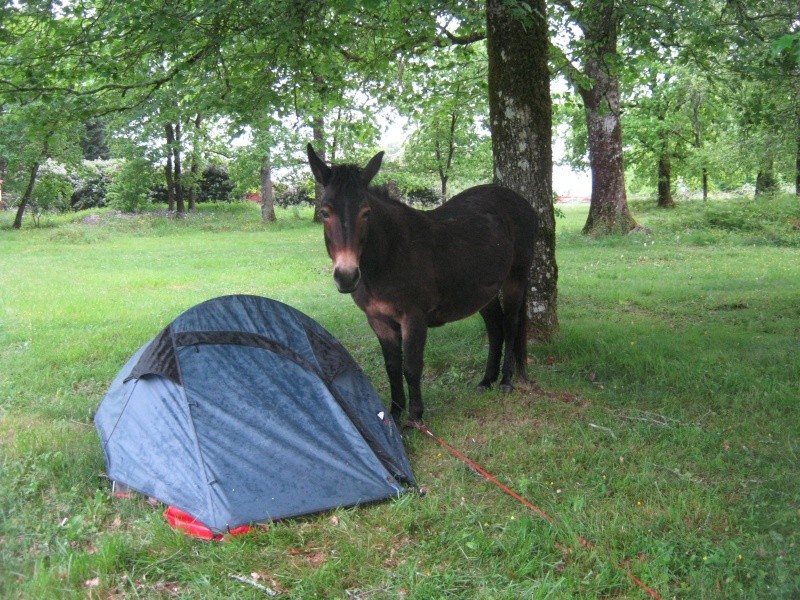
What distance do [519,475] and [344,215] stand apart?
88.5 inches

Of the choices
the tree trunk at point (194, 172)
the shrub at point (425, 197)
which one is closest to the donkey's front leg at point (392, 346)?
the tree trunk at point (194, 172)

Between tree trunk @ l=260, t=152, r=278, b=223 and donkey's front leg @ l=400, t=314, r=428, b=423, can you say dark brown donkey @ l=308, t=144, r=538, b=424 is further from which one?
tree trunk @ l=260, t=152, r=278, b=223

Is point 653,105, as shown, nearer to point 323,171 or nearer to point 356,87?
point 356,87

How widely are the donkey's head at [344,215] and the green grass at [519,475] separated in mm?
1591

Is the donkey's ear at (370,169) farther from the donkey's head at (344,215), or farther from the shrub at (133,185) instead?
the shrub at (133,185)

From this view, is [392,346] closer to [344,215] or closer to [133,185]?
[344,215]

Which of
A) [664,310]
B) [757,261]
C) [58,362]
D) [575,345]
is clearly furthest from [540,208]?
[757,261]

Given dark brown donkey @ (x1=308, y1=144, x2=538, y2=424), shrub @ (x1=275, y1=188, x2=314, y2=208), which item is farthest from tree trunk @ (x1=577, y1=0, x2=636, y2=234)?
shrub @ (x1=275, y1=188, x2=314, y2=208)

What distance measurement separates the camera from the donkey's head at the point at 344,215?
186 inches

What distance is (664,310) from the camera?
10.6 m

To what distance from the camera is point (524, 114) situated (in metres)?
7.61

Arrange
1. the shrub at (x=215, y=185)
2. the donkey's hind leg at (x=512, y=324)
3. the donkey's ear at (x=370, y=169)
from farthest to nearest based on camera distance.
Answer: the shrub at (x=215, y=185)
the donkey's hind leg at (x=512, y=324)
the donkey's ear at (x=370, y=169)

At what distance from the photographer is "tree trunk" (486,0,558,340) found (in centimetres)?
756

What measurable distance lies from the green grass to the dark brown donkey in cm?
60
